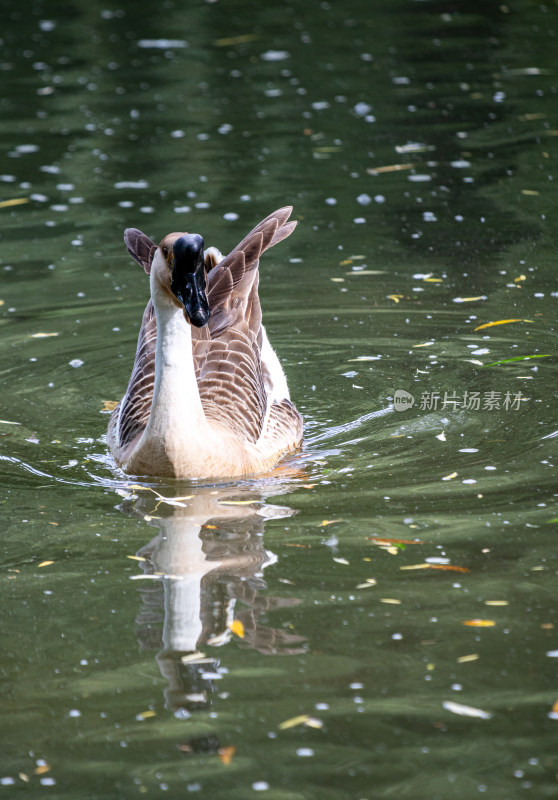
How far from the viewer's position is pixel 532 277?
437 inches

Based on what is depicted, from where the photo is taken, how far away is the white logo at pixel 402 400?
8594 millimetres

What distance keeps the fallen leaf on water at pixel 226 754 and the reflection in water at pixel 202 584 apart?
1.03ft

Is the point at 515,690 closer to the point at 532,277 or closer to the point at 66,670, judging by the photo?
the point at 66,670

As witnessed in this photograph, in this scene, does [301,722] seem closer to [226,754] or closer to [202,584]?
[226,754]

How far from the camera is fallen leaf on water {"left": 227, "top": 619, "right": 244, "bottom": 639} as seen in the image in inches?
220

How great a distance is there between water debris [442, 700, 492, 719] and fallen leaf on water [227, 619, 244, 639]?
1088mm

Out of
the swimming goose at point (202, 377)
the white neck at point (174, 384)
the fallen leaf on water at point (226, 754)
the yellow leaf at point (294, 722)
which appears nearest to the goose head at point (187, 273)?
the swimming goose at point (202, 377)

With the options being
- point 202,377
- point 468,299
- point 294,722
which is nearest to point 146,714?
point 294,722

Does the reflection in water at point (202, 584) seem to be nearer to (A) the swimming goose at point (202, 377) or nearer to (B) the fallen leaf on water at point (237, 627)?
(B) the fallen leaf on water at point (237, 627)

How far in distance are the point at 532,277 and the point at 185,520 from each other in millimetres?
5404

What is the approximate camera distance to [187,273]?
6738 millimetres

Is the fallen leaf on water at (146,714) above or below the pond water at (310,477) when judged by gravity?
above

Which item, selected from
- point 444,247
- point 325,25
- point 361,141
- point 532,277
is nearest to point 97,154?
point 361,141

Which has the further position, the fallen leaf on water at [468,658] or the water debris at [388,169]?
the water debris at [388,169]
